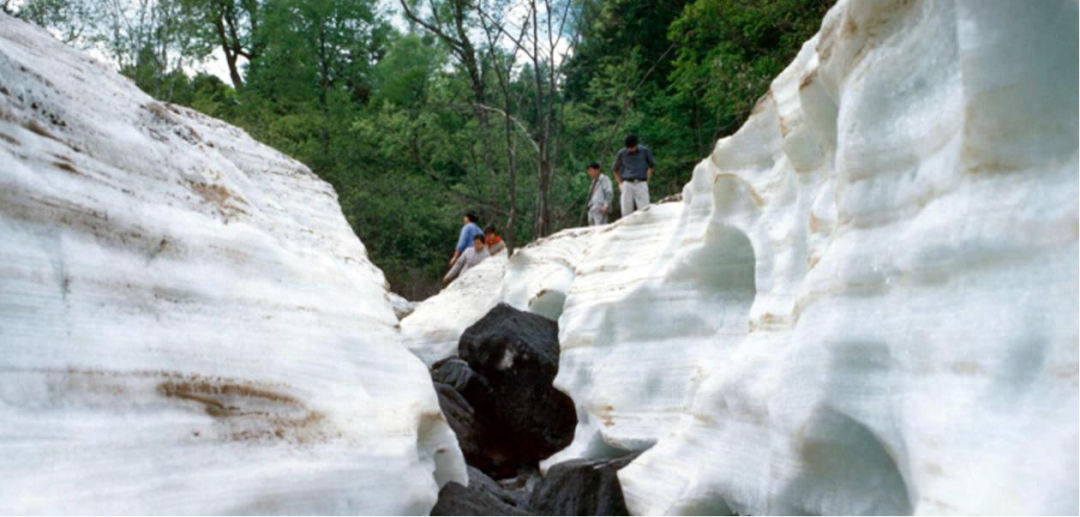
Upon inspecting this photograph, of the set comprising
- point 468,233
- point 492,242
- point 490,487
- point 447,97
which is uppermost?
point 447,97

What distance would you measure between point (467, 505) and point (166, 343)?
112 cm

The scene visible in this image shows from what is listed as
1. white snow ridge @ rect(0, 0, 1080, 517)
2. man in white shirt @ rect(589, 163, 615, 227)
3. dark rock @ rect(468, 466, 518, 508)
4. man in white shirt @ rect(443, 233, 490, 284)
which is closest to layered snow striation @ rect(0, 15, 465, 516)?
white snow ridge @ rect(0, 0, 1080, 517)

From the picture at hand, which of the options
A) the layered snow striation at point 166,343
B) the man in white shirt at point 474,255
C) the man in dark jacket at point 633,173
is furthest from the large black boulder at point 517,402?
the man in white shirt at point 474,255

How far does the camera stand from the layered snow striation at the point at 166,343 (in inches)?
81.7

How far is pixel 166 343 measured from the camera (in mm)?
2426

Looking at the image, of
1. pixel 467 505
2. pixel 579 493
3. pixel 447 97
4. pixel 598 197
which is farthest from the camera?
pixel 447 97

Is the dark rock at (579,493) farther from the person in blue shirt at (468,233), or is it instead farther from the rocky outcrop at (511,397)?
the person in blue shirt at (468,233)

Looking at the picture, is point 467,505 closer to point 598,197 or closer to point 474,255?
point 598,197

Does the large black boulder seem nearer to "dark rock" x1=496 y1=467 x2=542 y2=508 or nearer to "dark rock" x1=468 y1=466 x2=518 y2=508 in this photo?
"dark rock" x1=496 y1=467 x2=542 y2=508

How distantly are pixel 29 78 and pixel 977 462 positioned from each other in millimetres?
2783

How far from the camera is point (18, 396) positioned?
201 cm

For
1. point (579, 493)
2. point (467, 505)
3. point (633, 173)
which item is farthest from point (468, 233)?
point (467, 505)

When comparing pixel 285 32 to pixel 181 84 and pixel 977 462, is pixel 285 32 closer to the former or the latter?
pixel 181 84

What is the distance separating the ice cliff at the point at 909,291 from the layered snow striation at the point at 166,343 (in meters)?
1.10
